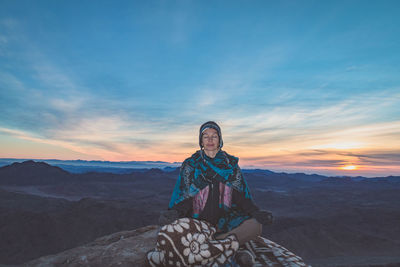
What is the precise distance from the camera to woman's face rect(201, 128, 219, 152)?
3.45m

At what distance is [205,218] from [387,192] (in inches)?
1596

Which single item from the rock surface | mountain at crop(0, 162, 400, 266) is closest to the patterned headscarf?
the rock surface

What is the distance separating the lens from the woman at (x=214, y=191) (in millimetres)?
3078

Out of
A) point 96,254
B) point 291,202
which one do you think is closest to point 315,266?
point 96,254

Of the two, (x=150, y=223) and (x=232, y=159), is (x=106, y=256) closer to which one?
(x=232, y=159)

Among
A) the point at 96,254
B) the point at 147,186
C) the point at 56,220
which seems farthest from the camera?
the point at 147,186

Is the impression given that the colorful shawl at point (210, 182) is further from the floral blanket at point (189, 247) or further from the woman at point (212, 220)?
the floral blanket at point (189, 247)

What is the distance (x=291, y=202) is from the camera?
2692 cm

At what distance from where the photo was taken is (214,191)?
3217mm

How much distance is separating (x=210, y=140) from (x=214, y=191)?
0.73 metres

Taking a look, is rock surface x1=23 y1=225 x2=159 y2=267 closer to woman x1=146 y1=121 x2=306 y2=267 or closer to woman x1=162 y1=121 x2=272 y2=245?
woman x1=146 y1=121 x2=306 y2=267

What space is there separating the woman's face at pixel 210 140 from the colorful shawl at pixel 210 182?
13 cm

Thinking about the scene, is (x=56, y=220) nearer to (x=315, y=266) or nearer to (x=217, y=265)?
(x=315, y=266)

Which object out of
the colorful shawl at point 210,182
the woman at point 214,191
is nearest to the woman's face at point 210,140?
the woman at point 214,191
